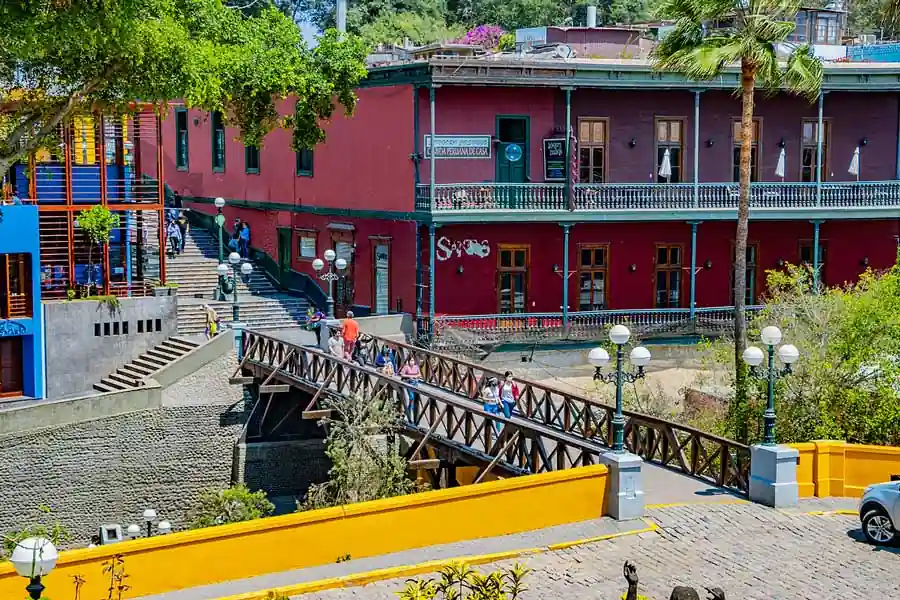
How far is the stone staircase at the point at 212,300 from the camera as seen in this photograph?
3841 centimetres

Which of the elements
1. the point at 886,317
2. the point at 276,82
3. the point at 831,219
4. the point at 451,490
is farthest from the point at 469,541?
the point at 831,219

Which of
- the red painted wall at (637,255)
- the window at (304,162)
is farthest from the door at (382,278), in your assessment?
the window at (304,162)

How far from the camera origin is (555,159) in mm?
36625

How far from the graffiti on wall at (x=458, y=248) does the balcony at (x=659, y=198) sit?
140cm

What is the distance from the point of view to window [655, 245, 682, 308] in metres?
38.7

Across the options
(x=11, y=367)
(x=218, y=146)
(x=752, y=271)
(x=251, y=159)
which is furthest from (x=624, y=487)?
(x=218, y=146)

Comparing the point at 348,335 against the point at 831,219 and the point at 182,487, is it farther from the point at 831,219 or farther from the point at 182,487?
the point at 831,219

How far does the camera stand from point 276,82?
3547 cm

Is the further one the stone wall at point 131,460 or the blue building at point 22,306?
the blue building at point 22,306

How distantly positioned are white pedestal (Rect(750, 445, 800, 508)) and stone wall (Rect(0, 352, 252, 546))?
16.3m

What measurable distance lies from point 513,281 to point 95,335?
11708 mm

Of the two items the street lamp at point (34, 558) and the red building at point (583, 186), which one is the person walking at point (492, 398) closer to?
the red building at point (583, 186)

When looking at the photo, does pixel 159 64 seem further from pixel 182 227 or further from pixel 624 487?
pixel 182 227

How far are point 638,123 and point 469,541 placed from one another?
21.0m
